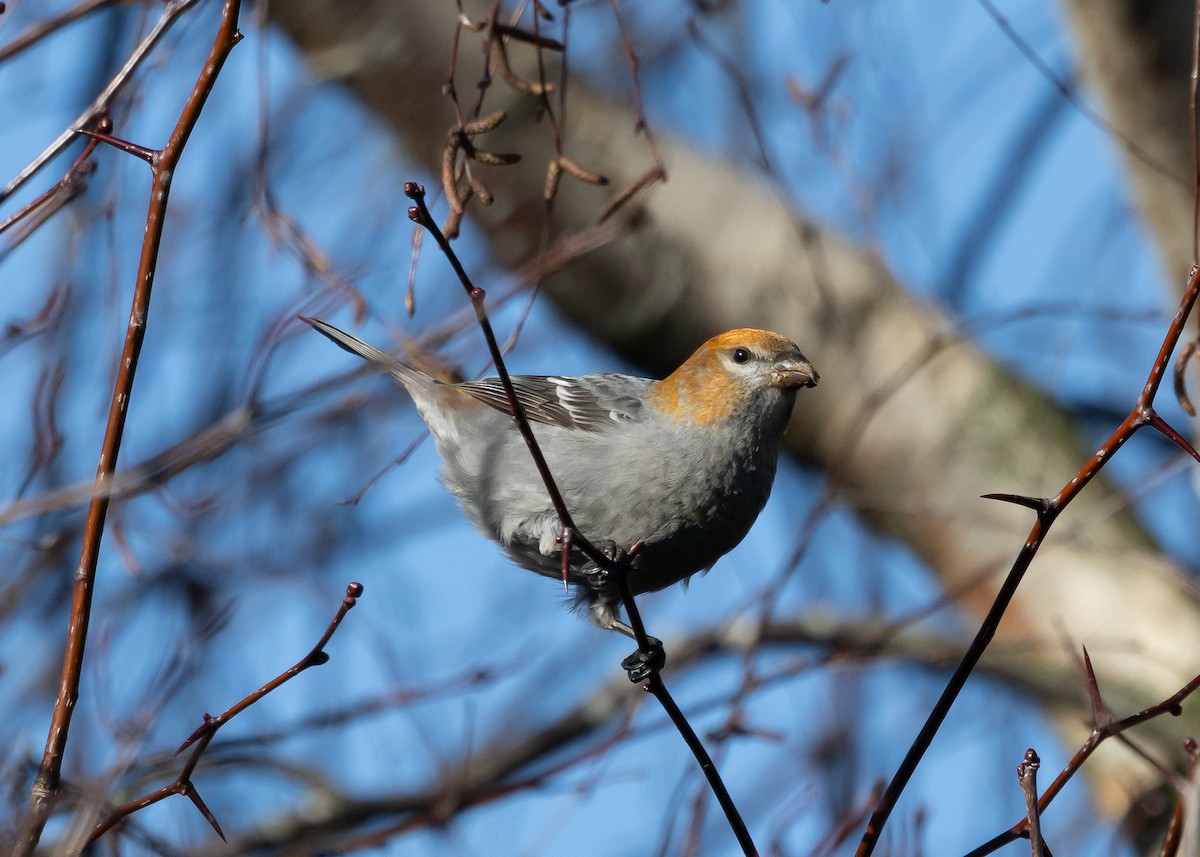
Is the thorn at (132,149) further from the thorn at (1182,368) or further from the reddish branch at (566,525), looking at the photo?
the thorn at (1182,368)

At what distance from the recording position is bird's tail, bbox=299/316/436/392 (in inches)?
155

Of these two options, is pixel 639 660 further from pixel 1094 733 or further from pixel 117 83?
pixel 117 83

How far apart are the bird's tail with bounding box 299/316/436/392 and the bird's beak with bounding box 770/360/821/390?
134 centimetres

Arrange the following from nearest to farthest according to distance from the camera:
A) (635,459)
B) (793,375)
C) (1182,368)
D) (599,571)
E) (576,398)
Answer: (1182,368), (599,571), (635,459), (793,375), (576,398)

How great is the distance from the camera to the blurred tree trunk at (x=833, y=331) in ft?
26.1

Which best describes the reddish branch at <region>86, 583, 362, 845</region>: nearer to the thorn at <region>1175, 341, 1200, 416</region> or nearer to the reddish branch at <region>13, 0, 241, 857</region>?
the reddish branch at <region>13, 0, 241, 857</region>

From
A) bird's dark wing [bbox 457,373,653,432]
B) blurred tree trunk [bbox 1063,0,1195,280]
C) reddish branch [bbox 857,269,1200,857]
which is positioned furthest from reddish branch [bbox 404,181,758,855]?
blurred tree trunk [bbox 1063,0,1195,280]

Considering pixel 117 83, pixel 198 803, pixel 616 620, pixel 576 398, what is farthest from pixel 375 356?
pixel 198 803

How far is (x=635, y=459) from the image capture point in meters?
3.99

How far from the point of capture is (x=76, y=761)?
435cm

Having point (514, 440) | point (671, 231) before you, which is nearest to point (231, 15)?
point (514, 440)

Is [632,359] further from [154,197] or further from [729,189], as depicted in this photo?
[154,197]

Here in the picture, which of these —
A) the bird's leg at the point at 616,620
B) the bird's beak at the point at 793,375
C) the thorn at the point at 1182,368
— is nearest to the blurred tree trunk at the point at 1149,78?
the bird's beak at the point at 793,375

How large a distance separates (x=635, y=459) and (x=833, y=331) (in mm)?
4501
